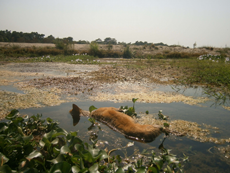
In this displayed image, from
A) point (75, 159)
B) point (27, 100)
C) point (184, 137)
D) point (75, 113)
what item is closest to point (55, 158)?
point (75, 159)

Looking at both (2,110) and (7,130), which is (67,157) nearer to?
(7,130)

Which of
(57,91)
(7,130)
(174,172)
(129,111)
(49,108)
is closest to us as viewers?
(174,172)

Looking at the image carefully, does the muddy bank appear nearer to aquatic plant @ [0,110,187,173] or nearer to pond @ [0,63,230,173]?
pond @ [0,63,230,173]

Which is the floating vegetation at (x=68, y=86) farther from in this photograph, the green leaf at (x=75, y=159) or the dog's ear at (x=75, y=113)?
the green leaf at (x=75, y=159)

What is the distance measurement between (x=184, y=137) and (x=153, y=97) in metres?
2.04

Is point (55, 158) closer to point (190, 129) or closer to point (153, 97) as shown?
point (190, 129)

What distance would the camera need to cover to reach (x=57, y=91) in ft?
17.6

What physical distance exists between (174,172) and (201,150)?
0.74 metres

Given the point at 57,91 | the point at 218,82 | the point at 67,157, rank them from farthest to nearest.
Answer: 1. the point at 218,82
2. the point at 57,91
3. the point at 67,157

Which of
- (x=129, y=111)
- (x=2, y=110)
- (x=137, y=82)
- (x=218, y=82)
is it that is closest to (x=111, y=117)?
(x=129, y=111)

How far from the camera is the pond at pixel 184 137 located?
2.28 m

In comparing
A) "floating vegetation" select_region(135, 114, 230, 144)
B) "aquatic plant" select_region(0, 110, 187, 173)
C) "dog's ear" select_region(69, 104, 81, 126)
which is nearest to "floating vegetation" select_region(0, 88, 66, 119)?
"dog's ear" select_region(69, 104, 81, 126)

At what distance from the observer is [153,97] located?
483 cm

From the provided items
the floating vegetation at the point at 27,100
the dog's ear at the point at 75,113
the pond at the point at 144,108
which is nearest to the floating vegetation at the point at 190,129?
the pond at the point at 144,108
